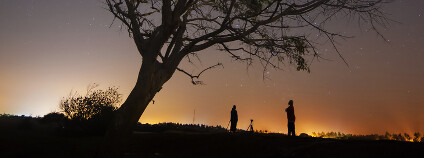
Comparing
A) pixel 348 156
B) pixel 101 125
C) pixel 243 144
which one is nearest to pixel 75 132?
pixel 101 125

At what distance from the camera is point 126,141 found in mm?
10219

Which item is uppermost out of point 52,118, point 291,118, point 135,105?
point 52,118

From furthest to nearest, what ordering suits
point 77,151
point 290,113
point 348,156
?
1. point 290,113
2. point 77,151
3. point 348,156

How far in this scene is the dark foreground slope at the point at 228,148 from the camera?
263 inches

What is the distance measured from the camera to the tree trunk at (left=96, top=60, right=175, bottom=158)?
1028cm

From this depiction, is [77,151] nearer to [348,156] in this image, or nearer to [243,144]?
[243,144]

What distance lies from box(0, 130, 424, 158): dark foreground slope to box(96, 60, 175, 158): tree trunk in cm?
44

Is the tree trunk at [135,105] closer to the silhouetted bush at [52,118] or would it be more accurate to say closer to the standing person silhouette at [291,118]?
the standing person silhouette at [291,118]

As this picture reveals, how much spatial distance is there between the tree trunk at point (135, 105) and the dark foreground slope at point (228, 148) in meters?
0.44

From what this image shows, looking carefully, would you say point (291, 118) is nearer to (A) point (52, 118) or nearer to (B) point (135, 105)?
(B) point (135, 105)

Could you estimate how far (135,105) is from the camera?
10398 mm

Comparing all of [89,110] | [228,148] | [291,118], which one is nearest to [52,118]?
[89,110]

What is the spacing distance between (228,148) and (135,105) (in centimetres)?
367

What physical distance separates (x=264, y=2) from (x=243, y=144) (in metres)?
5.89
